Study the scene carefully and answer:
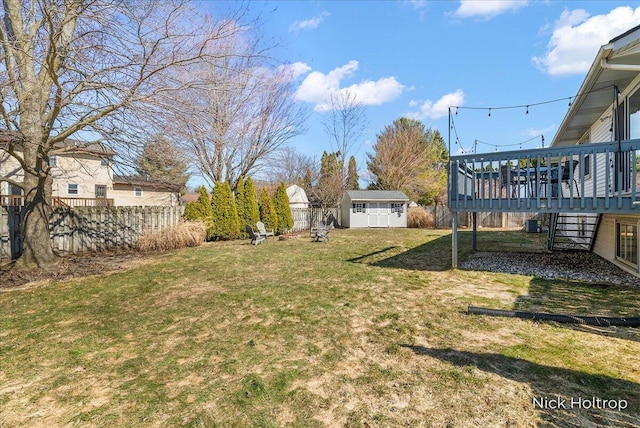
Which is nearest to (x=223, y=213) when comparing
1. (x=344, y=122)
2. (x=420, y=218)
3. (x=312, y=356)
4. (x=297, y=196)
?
(x=312, y=356)

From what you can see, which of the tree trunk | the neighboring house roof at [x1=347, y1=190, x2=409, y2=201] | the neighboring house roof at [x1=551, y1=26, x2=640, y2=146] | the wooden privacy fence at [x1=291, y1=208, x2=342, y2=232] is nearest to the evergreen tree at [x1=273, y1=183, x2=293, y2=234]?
the wooden privacy fence at [x1=291, y1=208, x2=342, y2=232]

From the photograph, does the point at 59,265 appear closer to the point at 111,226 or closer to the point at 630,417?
the point at 111,226

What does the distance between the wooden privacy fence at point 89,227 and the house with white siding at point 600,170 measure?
31.7 ft

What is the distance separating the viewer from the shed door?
22.2 metres

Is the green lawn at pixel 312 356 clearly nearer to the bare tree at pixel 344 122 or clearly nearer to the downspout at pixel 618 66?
the downspout at pixel 618 66

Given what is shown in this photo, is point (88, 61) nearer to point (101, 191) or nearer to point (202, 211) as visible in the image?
point (202, 211)

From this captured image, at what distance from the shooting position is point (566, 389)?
90.0 inches

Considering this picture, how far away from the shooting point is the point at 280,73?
1705 centimetres

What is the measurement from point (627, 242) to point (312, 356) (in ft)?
22.1

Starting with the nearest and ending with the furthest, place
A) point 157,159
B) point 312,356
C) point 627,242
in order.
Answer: point 312,356, point 627,242, point 157,159

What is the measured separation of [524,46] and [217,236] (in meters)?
13.1

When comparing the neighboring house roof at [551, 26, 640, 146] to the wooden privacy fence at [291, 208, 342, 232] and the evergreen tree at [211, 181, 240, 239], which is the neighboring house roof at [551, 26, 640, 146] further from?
the wooden privacy fence at [291, 208, 342, 232]

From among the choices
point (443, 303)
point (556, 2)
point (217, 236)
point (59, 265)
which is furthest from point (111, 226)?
point (556, 2)

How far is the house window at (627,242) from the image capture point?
5.73m
